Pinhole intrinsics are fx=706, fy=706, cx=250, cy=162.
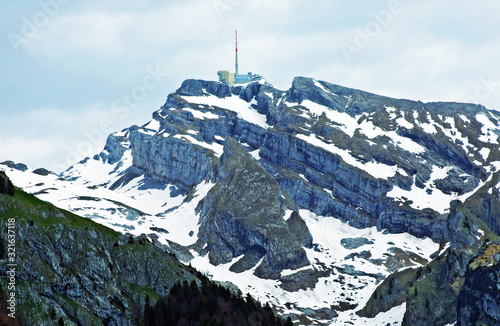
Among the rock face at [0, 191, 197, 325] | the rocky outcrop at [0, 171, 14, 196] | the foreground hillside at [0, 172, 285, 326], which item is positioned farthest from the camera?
the rocky outcrop at [0, 171, 14, 196]

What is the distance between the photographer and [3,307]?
123500mm

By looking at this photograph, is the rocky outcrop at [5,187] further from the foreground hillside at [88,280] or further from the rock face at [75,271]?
the rock face at [75,271]

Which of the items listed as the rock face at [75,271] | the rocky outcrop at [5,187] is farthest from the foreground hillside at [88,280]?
the rocky outcrop at [5,187]

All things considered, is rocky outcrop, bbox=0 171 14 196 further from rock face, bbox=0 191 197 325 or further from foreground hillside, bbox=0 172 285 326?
rock face, bbox=0 191 197 325

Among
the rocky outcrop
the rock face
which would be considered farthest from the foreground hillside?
the rocky outcrop

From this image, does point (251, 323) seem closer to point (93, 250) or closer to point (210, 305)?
point (210, 305)

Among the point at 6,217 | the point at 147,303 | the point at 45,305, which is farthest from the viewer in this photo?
the point at 147,303

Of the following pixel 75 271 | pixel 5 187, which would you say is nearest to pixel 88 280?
pixel 75 271

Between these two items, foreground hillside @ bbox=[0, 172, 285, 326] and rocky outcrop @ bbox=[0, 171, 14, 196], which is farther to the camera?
rocky outcrop @ bbox=[0, 171, 14, 196]

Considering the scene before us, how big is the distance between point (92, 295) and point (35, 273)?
45.4ft

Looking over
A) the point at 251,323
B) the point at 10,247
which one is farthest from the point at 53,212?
the point at 251,323

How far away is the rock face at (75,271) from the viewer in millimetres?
134875

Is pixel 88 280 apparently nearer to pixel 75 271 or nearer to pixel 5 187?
pixel 75 271

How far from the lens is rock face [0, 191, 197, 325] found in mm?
134875
